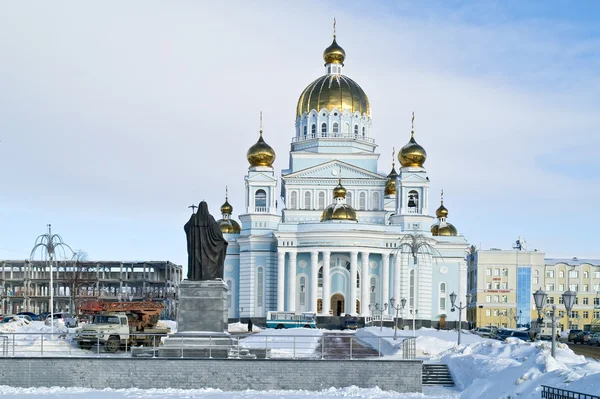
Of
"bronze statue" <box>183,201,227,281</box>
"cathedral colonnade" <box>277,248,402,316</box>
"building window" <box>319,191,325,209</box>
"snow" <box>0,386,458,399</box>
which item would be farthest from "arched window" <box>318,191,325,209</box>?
"snow" <box>0,386,458,399</box>

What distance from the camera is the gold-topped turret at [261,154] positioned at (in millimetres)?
85000

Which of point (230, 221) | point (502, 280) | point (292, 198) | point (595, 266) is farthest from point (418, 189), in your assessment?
point (595, 266)

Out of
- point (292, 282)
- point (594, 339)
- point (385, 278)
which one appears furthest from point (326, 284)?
point (594, 339)

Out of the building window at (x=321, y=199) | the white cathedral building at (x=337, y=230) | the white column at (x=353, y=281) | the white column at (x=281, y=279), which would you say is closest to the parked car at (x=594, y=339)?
the white cathedral building at (x=337, y=230)

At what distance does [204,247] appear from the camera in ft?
98.7

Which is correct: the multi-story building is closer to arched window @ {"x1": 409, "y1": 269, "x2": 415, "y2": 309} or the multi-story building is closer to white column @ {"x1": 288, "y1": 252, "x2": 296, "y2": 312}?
arched window @ {"x1": 409, "y1": 269, "x2": 415, "y2": 309}

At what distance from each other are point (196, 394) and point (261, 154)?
5866 cm

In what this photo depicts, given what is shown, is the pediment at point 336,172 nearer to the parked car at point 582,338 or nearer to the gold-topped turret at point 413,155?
the gold-topped turret at point 413,155

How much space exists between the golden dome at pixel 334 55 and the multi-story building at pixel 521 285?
127 ft

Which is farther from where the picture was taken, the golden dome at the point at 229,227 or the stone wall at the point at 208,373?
the golden dome at the point at 229,227

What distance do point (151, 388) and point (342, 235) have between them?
1953 inches

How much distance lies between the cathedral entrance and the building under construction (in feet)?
126

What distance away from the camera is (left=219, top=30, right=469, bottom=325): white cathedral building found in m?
78.5

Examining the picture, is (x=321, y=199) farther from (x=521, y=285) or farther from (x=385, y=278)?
(x=521, y=285)
